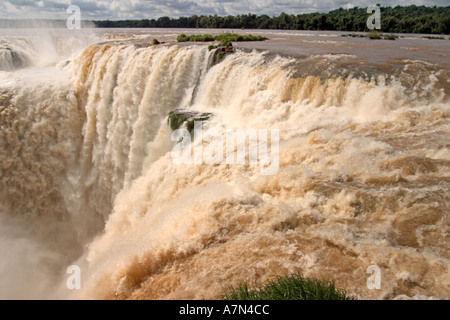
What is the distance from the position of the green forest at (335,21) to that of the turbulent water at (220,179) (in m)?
21.3

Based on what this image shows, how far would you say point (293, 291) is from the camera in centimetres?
372

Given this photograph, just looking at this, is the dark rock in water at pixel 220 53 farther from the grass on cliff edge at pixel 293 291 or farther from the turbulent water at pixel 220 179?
the grass on cliff edge at pixel 293 291

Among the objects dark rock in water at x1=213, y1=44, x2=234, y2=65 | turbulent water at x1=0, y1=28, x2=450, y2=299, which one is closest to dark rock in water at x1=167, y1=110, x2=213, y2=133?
turbulent water at x1=0, y1=28, x2=450, y2=299

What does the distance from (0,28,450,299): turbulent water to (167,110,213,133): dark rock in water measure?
289 millimetres

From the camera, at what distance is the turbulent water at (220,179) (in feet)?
15.1

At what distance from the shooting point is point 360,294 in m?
3.91

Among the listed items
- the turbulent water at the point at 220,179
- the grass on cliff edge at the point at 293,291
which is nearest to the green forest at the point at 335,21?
the turbulent water at the point at 220,179

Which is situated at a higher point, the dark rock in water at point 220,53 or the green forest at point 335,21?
the green forest at point 335,21

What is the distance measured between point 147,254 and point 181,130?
5251mm

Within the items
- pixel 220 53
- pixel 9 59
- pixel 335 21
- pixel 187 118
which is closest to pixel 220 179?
pixel 187 118

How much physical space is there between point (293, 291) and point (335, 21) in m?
34.9

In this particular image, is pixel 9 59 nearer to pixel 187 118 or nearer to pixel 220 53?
pixel 220 53
